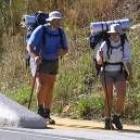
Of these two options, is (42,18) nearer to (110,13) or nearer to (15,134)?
(15,134)

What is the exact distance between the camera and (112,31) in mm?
11898

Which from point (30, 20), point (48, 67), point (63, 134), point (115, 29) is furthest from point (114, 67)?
point (30, 20)

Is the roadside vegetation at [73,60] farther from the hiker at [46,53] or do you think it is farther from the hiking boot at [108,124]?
the hiker at [46,53]

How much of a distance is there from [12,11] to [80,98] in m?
7.50

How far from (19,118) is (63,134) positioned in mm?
1164

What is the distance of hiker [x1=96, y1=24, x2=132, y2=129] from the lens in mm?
11961

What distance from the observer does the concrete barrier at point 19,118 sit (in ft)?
38.2

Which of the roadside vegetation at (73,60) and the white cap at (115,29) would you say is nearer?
the white cap at (115,29)

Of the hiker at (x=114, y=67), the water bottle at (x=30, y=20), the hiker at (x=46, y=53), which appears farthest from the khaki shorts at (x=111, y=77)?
the water bottle at (x=30, y=20)

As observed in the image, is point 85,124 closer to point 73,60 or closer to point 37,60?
point 37,60

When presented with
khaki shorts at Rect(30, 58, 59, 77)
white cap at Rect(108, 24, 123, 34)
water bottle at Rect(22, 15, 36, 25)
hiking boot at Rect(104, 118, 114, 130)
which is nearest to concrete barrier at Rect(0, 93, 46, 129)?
khaki shorts at Rect(30, 58, 59, 77)

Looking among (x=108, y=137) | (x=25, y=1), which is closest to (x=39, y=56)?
(x=108, y=137)

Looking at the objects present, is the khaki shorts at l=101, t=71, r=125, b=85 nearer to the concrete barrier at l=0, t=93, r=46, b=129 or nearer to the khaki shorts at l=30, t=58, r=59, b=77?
the khaki shorts at l=30, t=58, r=59, b=77

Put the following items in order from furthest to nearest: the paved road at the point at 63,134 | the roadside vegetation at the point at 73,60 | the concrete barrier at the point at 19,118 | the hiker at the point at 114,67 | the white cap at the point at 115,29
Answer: the roadside vegetation at the point at 73,60, the hiker at the point at 114,67, the white cap at the point at 115,29, the concrete barrier at the point at 19,118, the paved road at the point at 63,134
